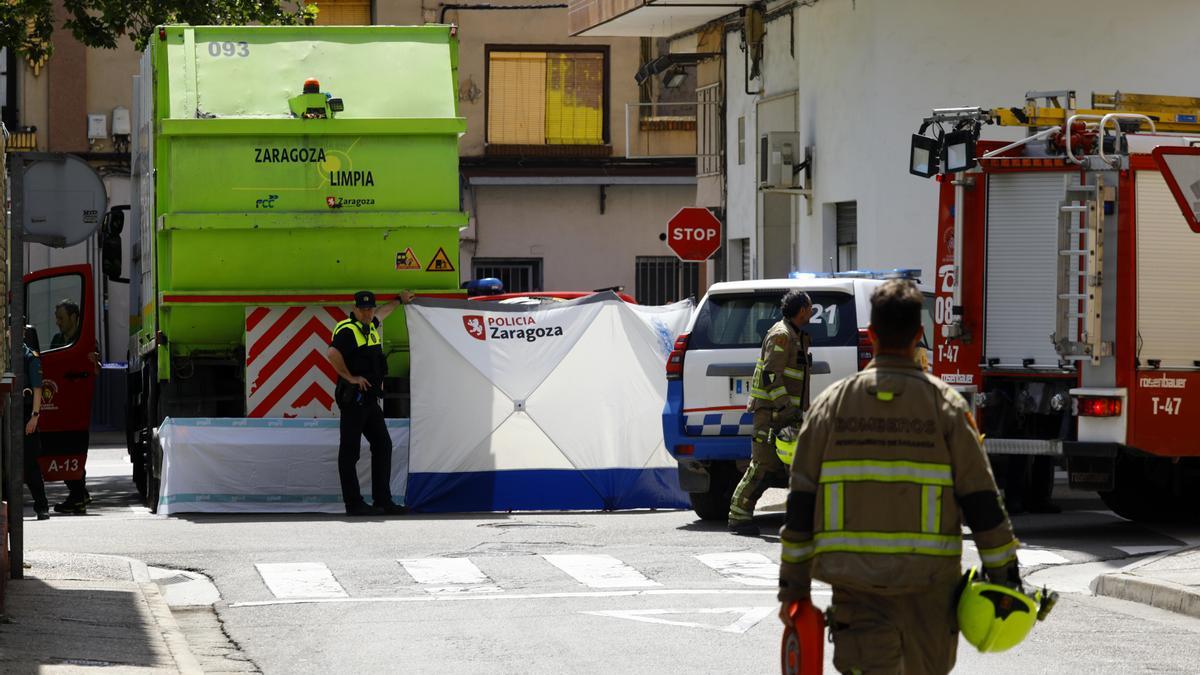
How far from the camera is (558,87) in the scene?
35.7 metres

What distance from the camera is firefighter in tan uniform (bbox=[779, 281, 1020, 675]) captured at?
5.88 metres

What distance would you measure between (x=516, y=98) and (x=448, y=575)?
79.0 ft

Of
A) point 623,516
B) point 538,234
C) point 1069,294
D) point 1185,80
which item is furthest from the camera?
point 538,234

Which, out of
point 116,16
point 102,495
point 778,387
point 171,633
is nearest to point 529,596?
point 171,633

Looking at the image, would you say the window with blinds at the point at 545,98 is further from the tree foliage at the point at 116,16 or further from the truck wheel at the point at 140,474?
the truck wheel at the point at 140,474

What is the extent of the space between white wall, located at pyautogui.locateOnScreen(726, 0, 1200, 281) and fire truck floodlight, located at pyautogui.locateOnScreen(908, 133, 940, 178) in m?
6.69

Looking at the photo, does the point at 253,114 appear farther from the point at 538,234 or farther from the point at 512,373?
the point at 538,234

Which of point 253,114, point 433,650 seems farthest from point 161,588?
point 253,114

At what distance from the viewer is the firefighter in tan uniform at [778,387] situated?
1348 cm

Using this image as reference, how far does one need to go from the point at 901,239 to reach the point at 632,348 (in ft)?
20.0

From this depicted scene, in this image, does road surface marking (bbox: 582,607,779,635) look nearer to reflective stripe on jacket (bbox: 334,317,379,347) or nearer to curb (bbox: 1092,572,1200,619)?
curb (bbox: 1092,572,1200,619)

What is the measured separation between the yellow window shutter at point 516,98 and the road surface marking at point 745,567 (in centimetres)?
2325

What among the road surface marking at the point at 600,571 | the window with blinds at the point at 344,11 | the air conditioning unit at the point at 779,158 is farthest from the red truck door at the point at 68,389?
the window with blinds at the point at 344,11

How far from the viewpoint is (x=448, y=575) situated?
12031mm
